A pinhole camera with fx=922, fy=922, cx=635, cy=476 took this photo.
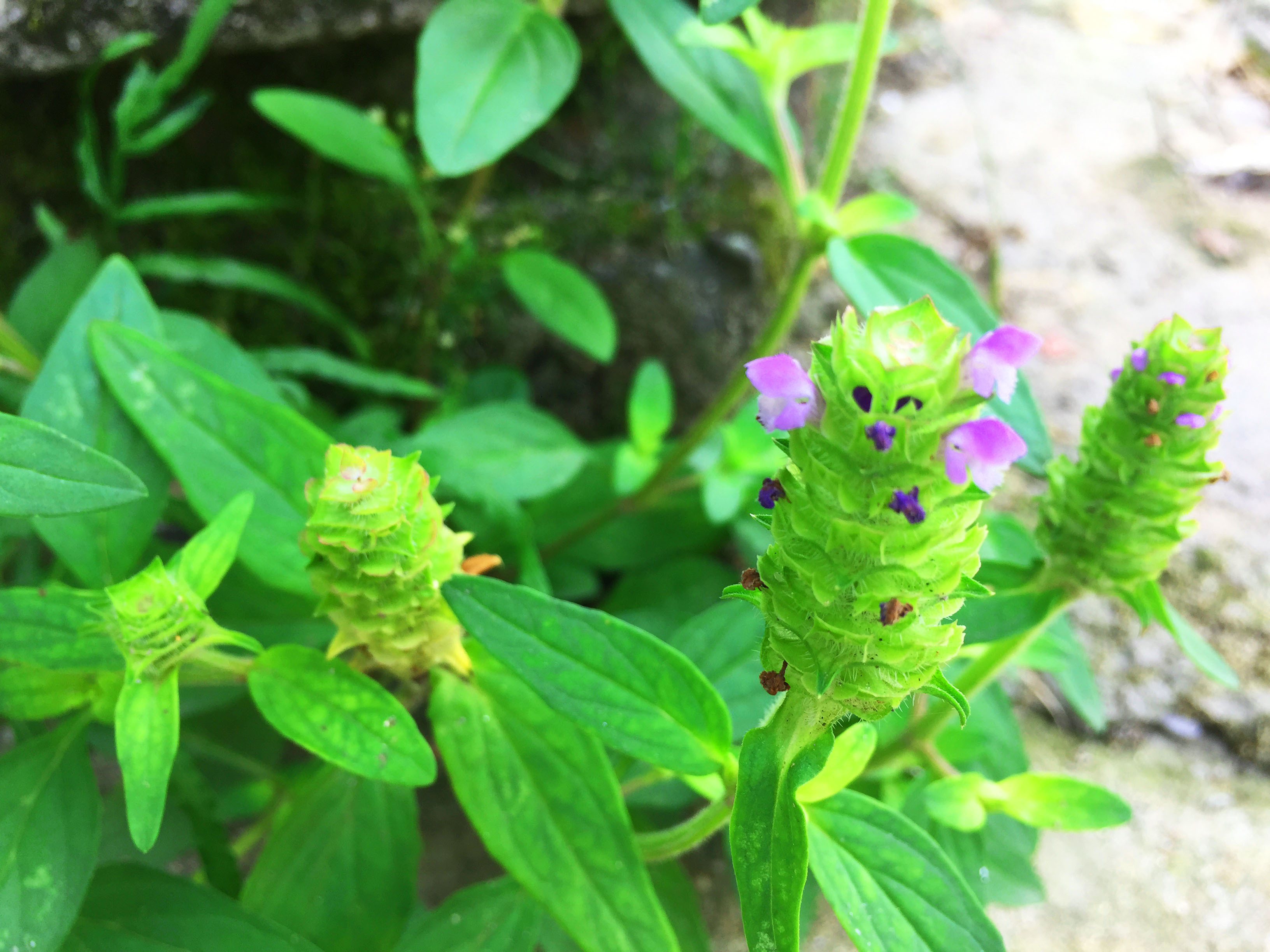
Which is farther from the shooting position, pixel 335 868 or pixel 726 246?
pixel 726 246

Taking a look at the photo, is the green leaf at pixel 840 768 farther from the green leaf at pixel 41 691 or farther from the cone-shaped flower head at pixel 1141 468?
the green leaf at pixel 41 691

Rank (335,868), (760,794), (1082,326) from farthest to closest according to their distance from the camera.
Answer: (1082,326) < (335,868) < (760,794)

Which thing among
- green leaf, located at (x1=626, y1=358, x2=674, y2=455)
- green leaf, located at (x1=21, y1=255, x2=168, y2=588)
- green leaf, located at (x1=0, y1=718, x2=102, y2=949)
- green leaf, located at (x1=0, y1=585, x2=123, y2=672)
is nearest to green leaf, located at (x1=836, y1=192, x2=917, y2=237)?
green leaf, located at (x1=626, y1=358, x2=674, y2=455)

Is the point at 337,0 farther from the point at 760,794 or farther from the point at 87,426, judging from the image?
the point at 760,794

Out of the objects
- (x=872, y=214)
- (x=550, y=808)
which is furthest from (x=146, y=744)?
(x=872, y=214)

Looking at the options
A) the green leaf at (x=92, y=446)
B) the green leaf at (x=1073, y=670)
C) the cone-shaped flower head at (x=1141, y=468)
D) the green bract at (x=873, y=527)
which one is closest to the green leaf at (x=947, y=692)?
the green bract at (x=873, y=527)

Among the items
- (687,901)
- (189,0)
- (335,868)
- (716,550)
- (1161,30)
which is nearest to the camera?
(335,868)

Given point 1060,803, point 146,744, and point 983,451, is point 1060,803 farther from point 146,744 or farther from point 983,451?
point 146,744

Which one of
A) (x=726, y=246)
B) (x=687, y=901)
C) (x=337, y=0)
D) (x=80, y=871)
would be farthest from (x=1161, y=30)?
(x=80, y=871)
